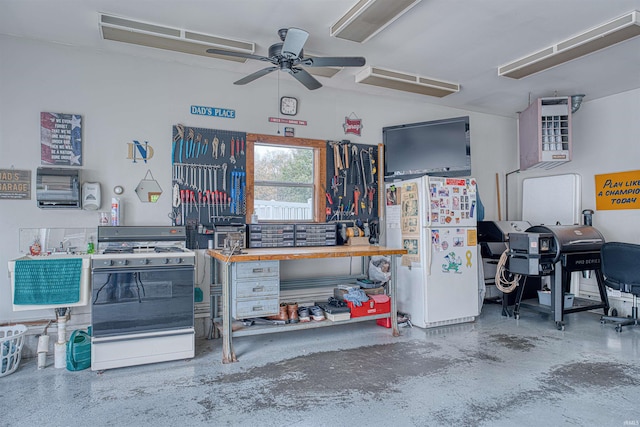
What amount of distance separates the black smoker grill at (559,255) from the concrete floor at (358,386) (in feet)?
1.89

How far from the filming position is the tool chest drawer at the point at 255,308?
3.56m

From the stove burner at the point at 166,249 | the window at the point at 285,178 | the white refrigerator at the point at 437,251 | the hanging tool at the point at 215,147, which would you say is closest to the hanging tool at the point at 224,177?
the hanging tool at the point at 215,147

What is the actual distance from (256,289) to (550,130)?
470 centimetres

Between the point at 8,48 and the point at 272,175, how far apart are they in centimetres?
289

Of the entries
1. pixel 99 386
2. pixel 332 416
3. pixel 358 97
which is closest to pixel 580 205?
pixel 358 97

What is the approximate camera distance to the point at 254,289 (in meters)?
3.64

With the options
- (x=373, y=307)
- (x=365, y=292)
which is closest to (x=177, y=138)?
(x=365, y=292)

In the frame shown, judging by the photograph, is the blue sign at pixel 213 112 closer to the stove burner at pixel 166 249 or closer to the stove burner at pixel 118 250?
the stove burner at pixel 166 249

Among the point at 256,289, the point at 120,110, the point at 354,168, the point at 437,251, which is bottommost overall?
the point at 256,289

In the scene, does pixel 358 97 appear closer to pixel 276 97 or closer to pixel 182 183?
pixel 276 97

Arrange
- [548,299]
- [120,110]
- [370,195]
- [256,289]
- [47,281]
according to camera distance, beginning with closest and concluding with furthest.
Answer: [47,281], [256,289], [120,110], [548,299], [370,195]

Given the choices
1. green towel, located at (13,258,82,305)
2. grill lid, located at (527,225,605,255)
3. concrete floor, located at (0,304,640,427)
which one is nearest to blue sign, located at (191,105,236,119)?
green towel, located at (13,258,82,305)

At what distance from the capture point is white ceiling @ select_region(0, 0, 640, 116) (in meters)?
3.20

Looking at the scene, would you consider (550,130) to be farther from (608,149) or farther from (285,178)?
(285,178)
